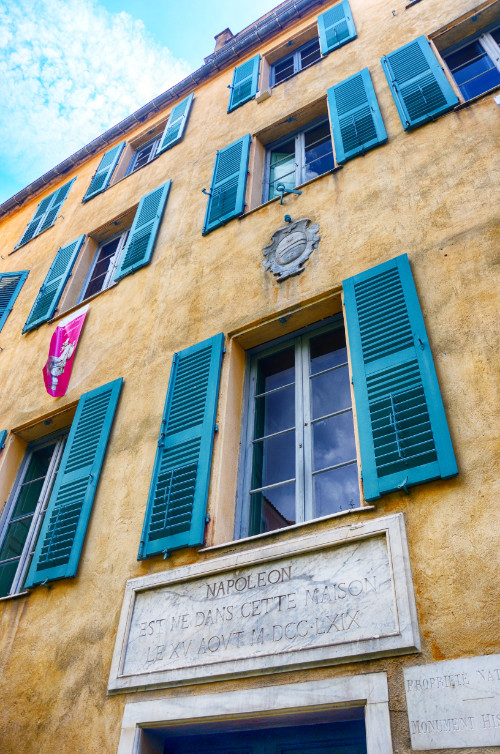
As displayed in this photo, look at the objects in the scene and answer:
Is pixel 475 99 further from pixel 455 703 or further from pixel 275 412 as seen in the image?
pixel 455 703

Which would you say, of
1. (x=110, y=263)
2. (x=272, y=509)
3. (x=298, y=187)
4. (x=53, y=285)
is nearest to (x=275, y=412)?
(x=272, y=509)

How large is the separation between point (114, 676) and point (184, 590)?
675 millimetres

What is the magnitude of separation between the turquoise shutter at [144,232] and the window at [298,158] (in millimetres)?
1382

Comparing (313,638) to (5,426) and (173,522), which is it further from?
(5,426)

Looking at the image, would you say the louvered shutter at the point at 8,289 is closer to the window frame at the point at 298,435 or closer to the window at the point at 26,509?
the window at the point at 26,509

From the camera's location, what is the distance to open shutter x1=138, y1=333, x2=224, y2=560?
4.21 m

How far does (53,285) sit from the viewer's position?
317 inches

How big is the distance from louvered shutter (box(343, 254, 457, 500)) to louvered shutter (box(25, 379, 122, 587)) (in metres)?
2.39

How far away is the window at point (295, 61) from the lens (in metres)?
8.36

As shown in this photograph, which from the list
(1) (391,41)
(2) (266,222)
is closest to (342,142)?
(2) (266,222)

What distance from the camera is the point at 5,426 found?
21.5 feet

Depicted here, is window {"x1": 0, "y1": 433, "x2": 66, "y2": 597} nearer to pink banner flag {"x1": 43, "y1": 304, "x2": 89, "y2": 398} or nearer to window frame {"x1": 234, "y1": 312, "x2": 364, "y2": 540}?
pink banner flag {"x1": 43, "y1": 304, "x2": 89, "y2": 398}

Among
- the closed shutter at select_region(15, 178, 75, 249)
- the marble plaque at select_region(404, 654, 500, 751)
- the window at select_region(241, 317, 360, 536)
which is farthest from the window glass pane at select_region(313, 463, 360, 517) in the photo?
the closed shutter at select_region(15, 178, 75, 249)

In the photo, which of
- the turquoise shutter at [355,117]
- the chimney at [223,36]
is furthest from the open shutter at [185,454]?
the chimney at [223,36]
